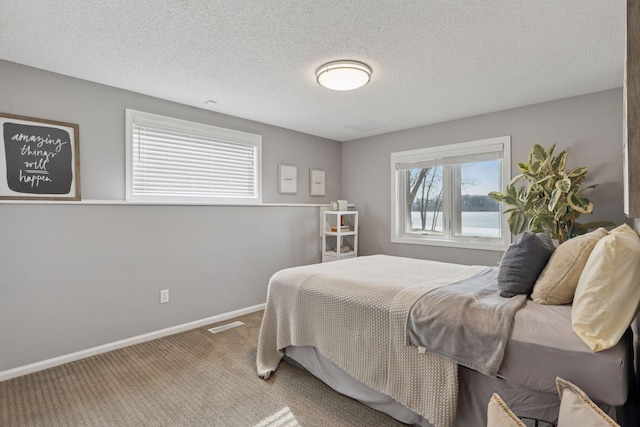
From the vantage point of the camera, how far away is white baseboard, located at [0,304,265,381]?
2.45 meters

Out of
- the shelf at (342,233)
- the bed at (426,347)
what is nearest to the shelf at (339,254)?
the shelf at (342,233)

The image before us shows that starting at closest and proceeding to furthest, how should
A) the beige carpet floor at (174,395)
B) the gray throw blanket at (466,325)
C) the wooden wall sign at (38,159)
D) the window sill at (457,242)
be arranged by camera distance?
the gray throw blanket at (466,325), the beige carpet floor at (174,395), the wooden wall sign at (38,159), the window sill at (457,242)

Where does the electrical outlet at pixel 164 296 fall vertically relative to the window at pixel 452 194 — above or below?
below

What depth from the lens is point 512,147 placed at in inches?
138

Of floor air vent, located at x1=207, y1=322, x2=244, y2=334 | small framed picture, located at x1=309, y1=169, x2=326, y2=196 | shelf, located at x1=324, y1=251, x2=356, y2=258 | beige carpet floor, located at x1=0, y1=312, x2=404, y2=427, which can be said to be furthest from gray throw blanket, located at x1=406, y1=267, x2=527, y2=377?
small framed picture, located at x1=309, y1=169, x2=326, y2=196

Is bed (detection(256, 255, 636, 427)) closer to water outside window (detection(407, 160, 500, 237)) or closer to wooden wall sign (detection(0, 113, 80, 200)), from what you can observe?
water outside window (detection(407, 160, 500, 237))

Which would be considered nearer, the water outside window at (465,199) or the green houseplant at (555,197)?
the green houseplant at (555,197)

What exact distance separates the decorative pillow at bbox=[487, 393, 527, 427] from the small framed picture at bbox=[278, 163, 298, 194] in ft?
11.7

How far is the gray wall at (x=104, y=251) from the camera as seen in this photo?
2.48 m

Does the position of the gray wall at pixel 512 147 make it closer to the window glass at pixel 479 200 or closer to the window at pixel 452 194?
the window at pixel 452 194

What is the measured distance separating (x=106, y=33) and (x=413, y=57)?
2.07 m

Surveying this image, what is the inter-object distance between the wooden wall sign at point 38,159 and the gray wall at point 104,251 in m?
0.07

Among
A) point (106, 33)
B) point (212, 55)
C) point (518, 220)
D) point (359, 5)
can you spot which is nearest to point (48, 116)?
point (106, 33)

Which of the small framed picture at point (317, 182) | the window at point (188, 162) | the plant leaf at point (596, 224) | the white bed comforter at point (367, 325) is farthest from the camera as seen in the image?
the small framed picture at point (317, 182)
